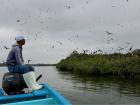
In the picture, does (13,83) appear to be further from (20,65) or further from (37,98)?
(37,98)

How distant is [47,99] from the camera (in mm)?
12539

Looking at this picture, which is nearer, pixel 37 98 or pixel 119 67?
pixel 37 98

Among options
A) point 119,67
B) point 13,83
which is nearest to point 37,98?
point 13,83

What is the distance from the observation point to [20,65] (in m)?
13.2

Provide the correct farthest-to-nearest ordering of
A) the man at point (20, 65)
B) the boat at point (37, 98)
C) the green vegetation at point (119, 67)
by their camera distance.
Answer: the green vegetation at point (119, 67), the man at point (20, 65), the boat at point (37, 98)

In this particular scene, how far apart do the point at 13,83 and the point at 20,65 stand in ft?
2.29

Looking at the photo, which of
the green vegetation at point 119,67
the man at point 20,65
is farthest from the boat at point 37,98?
the green vegetation at point 119,67

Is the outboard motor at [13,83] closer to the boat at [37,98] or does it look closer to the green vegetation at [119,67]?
the boat at [37,98]

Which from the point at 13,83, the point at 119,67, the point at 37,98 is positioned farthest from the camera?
the point at 119,67

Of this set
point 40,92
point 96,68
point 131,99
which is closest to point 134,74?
point 96,68

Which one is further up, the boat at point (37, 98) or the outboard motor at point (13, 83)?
the outboard motor at point (13, 83)

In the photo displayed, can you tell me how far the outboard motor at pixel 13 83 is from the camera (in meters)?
13.3

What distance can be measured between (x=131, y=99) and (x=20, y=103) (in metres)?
11.8

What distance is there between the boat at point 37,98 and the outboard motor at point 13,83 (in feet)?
2.02
